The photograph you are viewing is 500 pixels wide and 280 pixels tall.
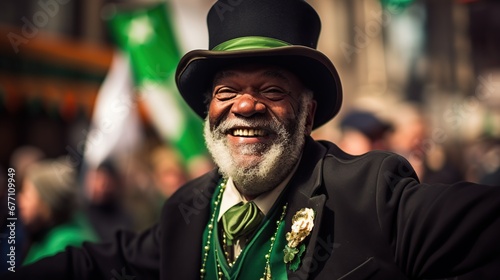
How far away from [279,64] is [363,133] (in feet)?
8.16

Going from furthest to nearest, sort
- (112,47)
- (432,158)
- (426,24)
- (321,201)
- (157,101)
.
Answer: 1. (426,24)
2. (112,47)
3. (157,101)
4. (432,158)
5. (321,201)

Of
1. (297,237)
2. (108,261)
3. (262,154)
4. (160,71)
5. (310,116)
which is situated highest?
(160,71)

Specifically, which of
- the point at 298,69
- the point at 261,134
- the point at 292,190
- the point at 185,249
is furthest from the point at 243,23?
the point at 185,249

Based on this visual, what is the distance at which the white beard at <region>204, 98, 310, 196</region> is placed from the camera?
7.70 ft

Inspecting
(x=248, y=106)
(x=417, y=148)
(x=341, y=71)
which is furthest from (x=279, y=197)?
(x=341, y=71)

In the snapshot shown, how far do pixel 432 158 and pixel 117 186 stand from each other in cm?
331

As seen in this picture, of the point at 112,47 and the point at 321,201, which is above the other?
the point at 112,47

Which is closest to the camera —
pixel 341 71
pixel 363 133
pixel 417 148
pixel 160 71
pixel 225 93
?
pixel 225 93

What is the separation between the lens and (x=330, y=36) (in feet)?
55.9

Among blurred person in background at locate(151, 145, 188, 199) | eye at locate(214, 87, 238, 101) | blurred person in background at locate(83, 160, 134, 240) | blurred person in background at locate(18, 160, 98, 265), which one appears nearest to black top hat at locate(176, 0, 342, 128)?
eye at locate(214, 87, 238, 101)

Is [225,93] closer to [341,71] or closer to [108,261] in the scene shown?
[108,261]

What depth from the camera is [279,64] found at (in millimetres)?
2381

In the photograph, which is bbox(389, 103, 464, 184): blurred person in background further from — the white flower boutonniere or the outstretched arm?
the outstretched arm

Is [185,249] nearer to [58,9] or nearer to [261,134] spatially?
[261,134]
